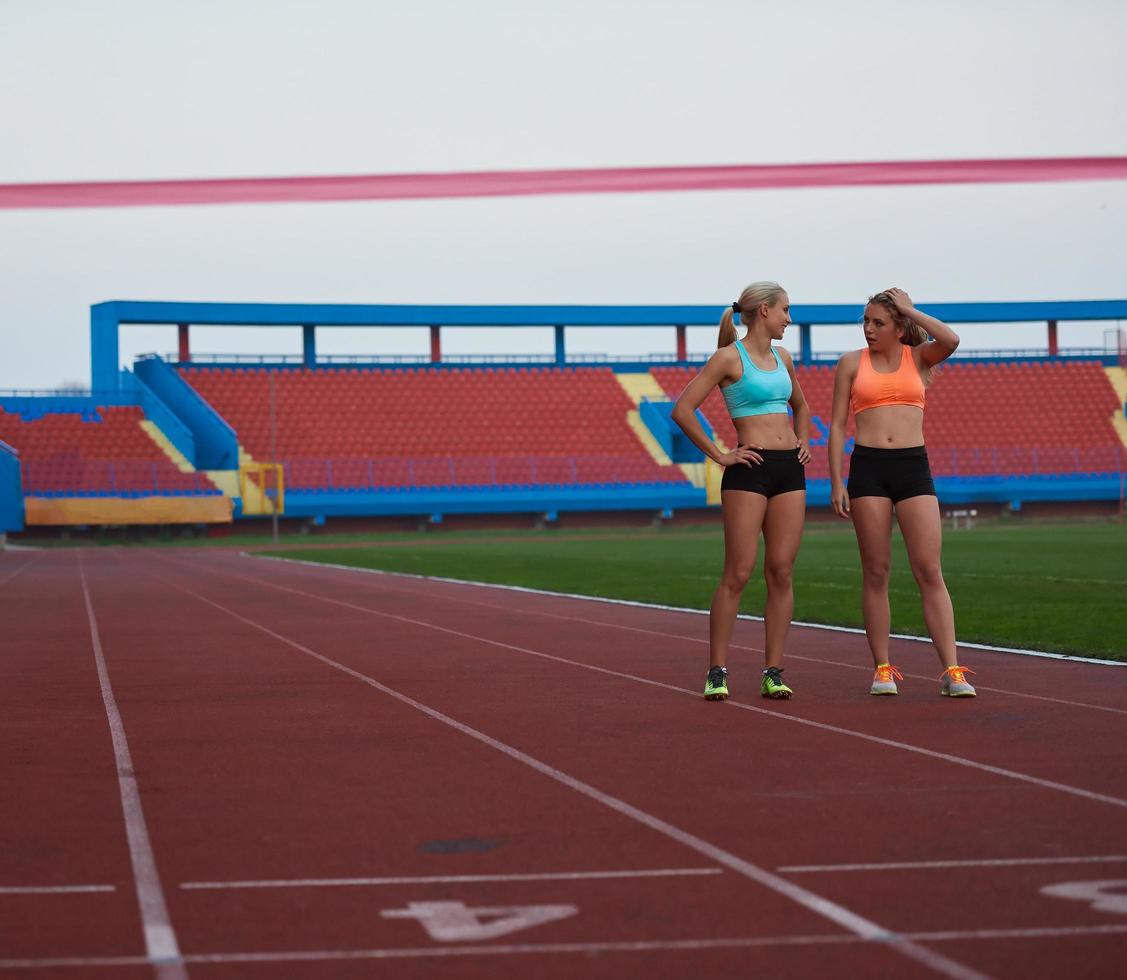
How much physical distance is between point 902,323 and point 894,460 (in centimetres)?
70

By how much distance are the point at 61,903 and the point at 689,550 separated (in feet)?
95.4

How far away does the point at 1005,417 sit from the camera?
6244 cm

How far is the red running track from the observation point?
3844 mm

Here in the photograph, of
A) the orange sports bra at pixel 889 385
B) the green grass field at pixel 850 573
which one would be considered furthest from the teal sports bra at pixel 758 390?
the green grass field at pixel 850 573

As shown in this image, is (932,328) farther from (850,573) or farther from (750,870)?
(850,573)

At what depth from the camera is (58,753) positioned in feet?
23.6

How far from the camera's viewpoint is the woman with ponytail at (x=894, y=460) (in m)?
8.41

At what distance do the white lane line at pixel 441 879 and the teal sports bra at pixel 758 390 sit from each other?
4.03 metres

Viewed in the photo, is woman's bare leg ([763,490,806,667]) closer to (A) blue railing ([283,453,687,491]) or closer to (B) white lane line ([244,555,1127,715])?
(B) white lane line ([244,555,1127,715])

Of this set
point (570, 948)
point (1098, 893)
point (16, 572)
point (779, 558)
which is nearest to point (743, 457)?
point (779, 558)

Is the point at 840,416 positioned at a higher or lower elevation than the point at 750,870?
higher

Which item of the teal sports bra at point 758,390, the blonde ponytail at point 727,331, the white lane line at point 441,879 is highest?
the blonde ponytail at point 727,331

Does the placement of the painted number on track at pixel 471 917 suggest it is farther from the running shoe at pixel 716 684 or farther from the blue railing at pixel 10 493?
the blue railing at pixel 10 493

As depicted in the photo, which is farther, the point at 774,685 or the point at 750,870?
the point at 774,685
